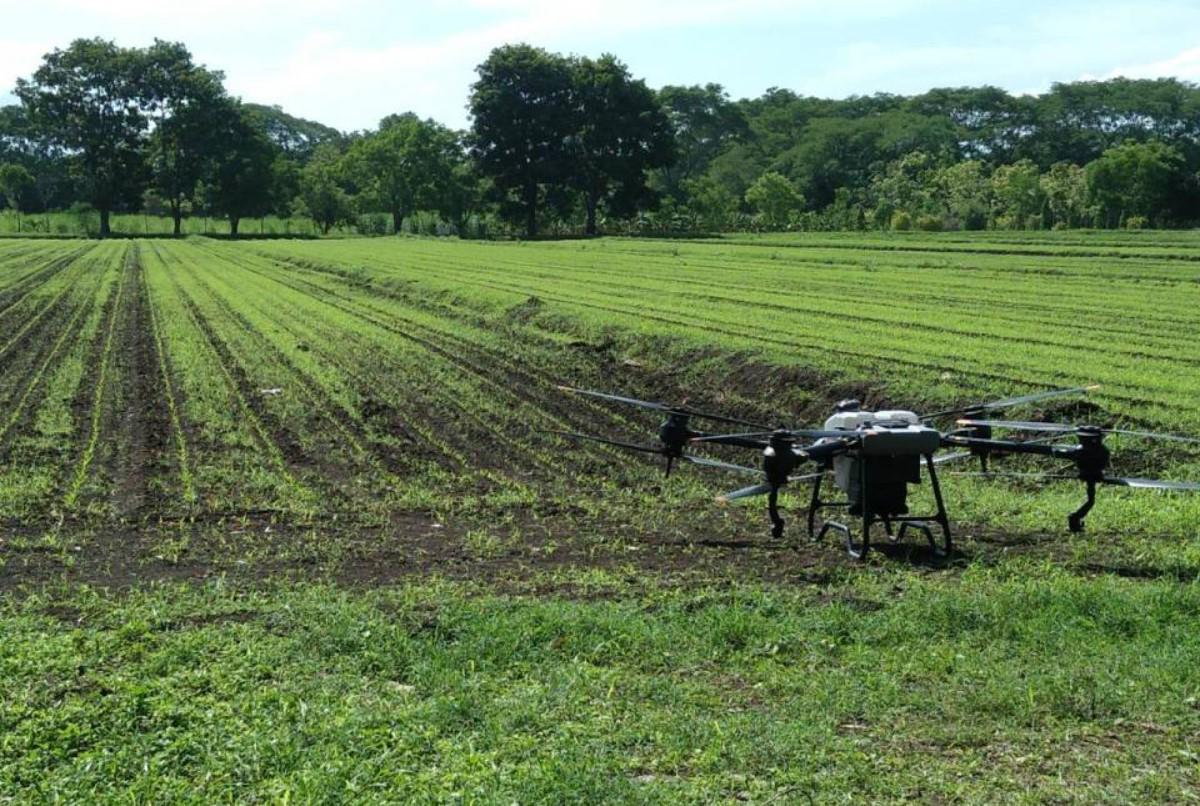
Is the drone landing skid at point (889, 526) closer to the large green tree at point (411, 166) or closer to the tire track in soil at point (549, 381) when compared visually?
the tire track in soil at point (549, 381)

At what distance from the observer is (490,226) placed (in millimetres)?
90938

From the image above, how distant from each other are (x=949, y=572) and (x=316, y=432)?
858 cm

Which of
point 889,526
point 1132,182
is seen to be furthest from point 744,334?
point 1132,182

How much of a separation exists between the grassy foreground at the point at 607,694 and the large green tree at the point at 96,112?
93.9m

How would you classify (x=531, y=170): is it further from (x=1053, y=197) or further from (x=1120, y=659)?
(x=1120, y=659)

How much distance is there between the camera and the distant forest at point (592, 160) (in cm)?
7081

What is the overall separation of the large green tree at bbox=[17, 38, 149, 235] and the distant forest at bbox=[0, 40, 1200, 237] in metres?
0.16

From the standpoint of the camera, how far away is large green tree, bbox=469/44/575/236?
81.4 metres

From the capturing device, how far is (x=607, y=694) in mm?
5824

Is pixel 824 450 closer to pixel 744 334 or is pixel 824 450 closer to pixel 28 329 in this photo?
pixel 744 334

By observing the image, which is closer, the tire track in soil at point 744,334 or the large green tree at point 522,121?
the tire track in soil at point 744,334

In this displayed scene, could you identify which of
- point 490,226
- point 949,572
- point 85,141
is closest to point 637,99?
point 490,226

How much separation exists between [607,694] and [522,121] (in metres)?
79.2

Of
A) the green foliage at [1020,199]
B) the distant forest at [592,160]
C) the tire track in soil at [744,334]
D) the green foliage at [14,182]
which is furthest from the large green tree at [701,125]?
the tire track in soil at [744,334]
